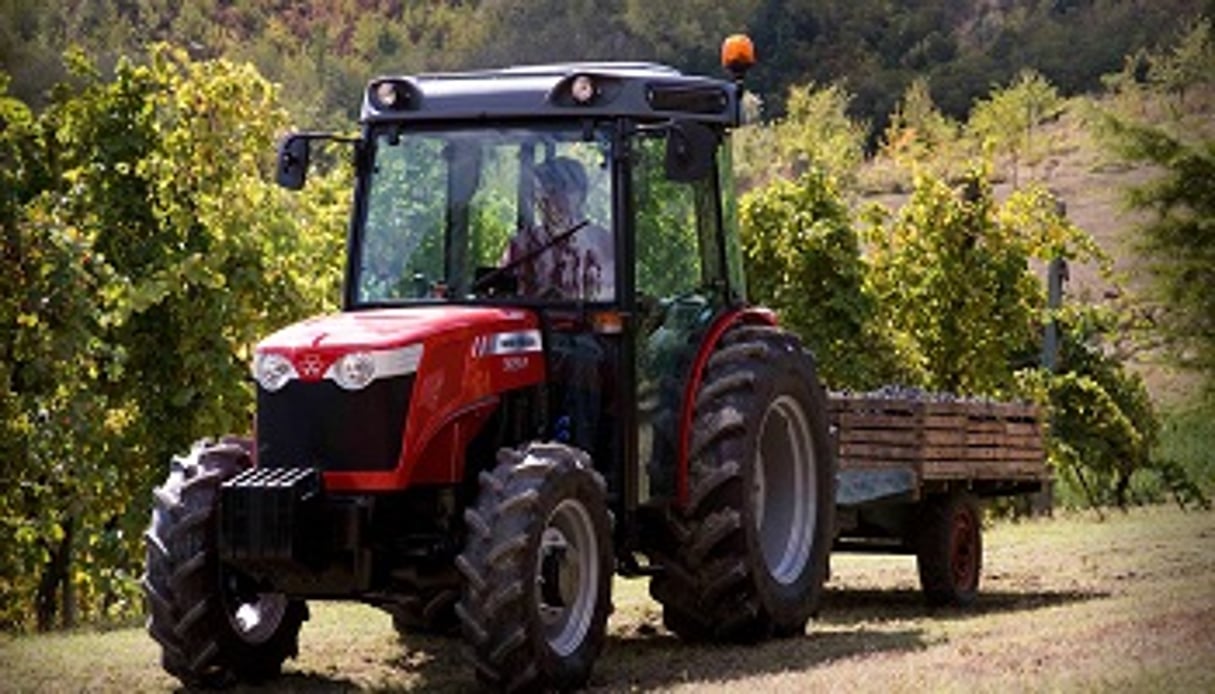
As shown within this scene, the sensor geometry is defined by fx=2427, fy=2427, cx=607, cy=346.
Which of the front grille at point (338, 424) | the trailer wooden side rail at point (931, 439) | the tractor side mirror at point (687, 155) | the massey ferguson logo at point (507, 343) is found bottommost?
the trailer wooden side rail at point (931, 439)

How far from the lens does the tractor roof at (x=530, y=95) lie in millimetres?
11297

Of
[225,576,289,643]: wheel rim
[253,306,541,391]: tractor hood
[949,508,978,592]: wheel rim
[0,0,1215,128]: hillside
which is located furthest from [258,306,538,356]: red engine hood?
[0,0,1215,128]: hillside

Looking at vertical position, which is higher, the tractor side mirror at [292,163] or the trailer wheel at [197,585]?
the tractor side mirror at [292,163]

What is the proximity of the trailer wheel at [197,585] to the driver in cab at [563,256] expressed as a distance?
1.57 m

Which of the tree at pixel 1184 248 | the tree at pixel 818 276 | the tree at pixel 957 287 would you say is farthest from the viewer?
the tree at pixel 957 287

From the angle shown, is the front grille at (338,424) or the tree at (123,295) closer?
the front grille at (338,424)

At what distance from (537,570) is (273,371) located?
4.85 feet

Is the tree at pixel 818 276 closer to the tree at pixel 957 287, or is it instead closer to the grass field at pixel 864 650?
the tree at pixel 957 287

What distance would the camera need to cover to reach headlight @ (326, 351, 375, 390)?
33.6 ft

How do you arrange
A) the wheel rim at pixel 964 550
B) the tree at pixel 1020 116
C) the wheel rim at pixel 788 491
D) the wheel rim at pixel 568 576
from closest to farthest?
the wheel rim at pixel 568 576
the wheel rim at pixel 788 491
the wheel rim at pixel 964 550
the tree at pixel 1020 116

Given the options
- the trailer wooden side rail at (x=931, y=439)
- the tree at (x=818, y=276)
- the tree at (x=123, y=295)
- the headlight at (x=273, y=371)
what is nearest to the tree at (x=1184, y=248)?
the tree at (x=818, y=276)

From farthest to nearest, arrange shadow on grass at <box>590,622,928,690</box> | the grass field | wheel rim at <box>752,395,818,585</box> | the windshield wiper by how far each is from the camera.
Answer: wheel rim at <box>752,395,818,585</box> < the windshield wiper < shadow on grass at <box>590,622,928,690</box> < the grass field

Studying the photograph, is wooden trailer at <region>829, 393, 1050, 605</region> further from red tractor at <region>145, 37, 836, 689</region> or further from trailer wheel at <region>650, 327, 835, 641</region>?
red tractor at <region>145, 37, 836, 689</region>

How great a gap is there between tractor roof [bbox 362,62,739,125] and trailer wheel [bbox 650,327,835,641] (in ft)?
4.43
